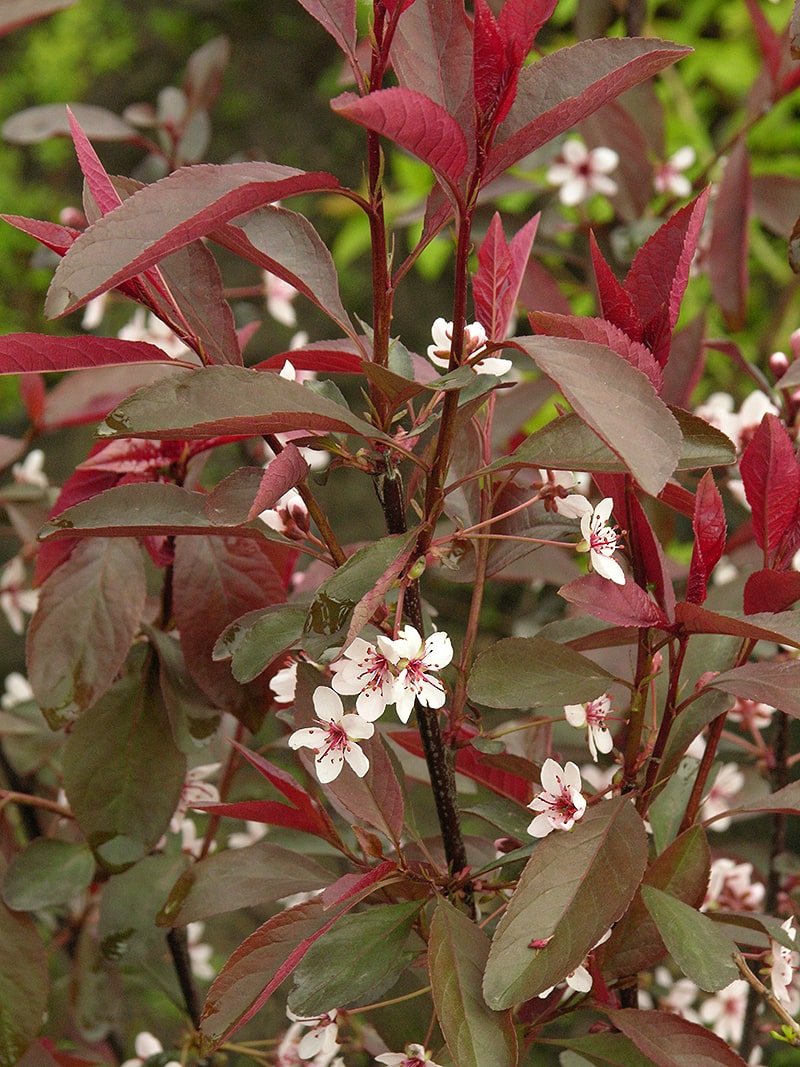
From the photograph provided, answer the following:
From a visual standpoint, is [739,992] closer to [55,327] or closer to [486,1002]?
[486,1002]

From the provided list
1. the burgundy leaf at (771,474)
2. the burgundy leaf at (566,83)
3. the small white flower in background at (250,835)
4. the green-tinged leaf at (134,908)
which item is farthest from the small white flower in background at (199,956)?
the burgundy leaf at (566,83)

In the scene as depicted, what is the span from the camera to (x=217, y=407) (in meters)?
0.50

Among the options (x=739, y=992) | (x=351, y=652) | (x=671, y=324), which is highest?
(x=671, y=324)

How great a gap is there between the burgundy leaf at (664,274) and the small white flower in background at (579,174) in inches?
29.2

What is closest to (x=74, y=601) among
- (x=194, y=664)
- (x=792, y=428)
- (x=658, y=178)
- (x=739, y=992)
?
(x=194, y=664)

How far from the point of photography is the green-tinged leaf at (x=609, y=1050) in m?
0.65

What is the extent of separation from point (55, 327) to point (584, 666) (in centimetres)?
227

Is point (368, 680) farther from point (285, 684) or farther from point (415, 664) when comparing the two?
point (285, 684)

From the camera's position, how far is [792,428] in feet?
2.93

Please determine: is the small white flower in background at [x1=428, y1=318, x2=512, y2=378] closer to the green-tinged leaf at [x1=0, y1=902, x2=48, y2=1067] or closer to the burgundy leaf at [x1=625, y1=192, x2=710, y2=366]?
the burgundy leaf at [x1=625, y1=192, x2=710, y2=366]

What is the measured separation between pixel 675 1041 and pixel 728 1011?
1.70 ft

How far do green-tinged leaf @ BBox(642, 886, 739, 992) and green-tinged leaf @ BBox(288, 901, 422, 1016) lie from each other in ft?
0.42

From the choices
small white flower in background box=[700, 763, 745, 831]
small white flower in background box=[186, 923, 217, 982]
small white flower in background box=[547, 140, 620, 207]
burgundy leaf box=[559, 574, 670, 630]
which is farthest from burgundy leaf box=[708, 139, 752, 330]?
small white flower in background box=[186, 923, 217, 982]

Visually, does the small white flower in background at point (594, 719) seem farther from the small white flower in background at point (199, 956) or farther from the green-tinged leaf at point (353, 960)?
the small white flower in background at point (199, 956)
